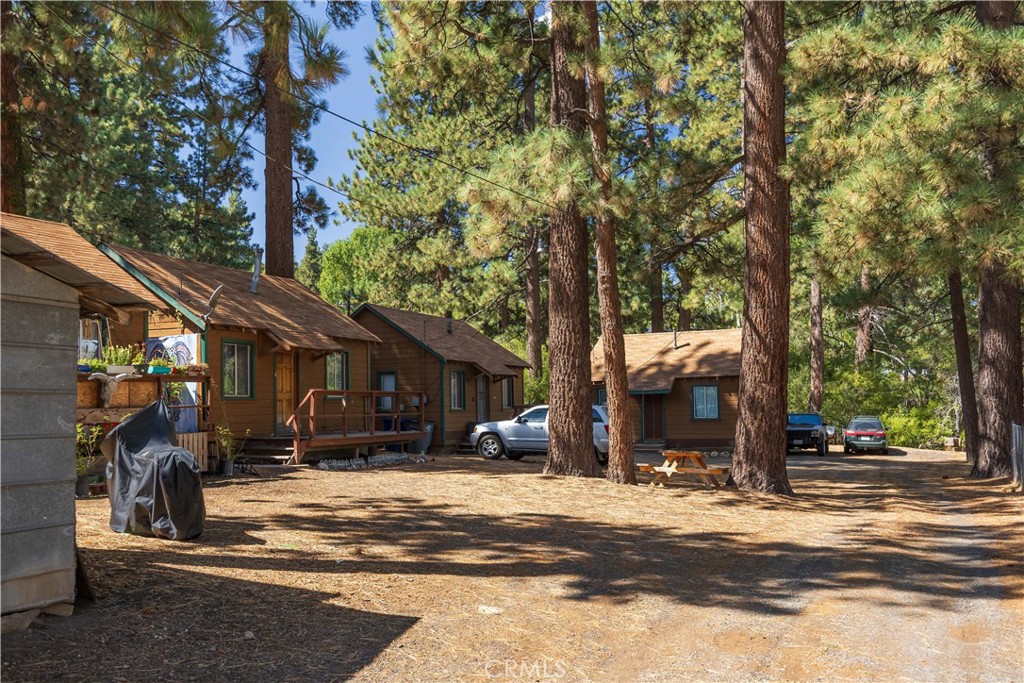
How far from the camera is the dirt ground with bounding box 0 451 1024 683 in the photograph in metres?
5.80

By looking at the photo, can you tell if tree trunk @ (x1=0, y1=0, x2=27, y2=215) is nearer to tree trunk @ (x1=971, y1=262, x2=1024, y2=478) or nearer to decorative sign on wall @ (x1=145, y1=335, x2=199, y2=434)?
decorative sign on wall @ (x1=145, y1=335, x2=199, y2=434)

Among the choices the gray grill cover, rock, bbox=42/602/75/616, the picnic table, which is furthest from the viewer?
the picnic table

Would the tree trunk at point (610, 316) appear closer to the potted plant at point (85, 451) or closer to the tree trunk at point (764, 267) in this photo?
the tree trunk at point (764, 267)

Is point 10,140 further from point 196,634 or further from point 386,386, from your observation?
point 196,634

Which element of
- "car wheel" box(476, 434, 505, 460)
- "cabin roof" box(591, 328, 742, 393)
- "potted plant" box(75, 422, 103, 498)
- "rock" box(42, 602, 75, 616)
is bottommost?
"rock" box(42, 602, 75, 616)

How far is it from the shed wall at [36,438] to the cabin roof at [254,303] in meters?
11.2

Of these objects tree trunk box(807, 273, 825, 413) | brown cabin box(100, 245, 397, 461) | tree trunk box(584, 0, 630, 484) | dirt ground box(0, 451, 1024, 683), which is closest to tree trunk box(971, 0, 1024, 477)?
dirt ground box(0, 451, 1024, 683)

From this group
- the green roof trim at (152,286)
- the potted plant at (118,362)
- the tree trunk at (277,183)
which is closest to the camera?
the potted plant at (118,362)

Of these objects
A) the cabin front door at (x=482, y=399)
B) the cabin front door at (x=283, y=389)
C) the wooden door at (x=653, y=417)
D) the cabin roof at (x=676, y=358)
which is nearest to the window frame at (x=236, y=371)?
the cabin front door at (x=283, y=389)

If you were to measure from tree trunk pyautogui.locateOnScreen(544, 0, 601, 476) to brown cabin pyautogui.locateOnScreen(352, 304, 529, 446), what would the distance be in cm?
908

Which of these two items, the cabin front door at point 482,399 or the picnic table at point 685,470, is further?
the cabin front door at point 482,399

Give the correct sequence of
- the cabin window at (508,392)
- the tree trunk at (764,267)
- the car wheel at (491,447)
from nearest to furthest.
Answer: the tree trunk at (764,267)
the car wheel at (491,447)
the cabin window at (508,392)

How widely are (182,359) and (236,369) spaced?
4.12 feet

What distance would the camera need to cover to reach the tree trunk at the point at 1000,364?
1802cm
